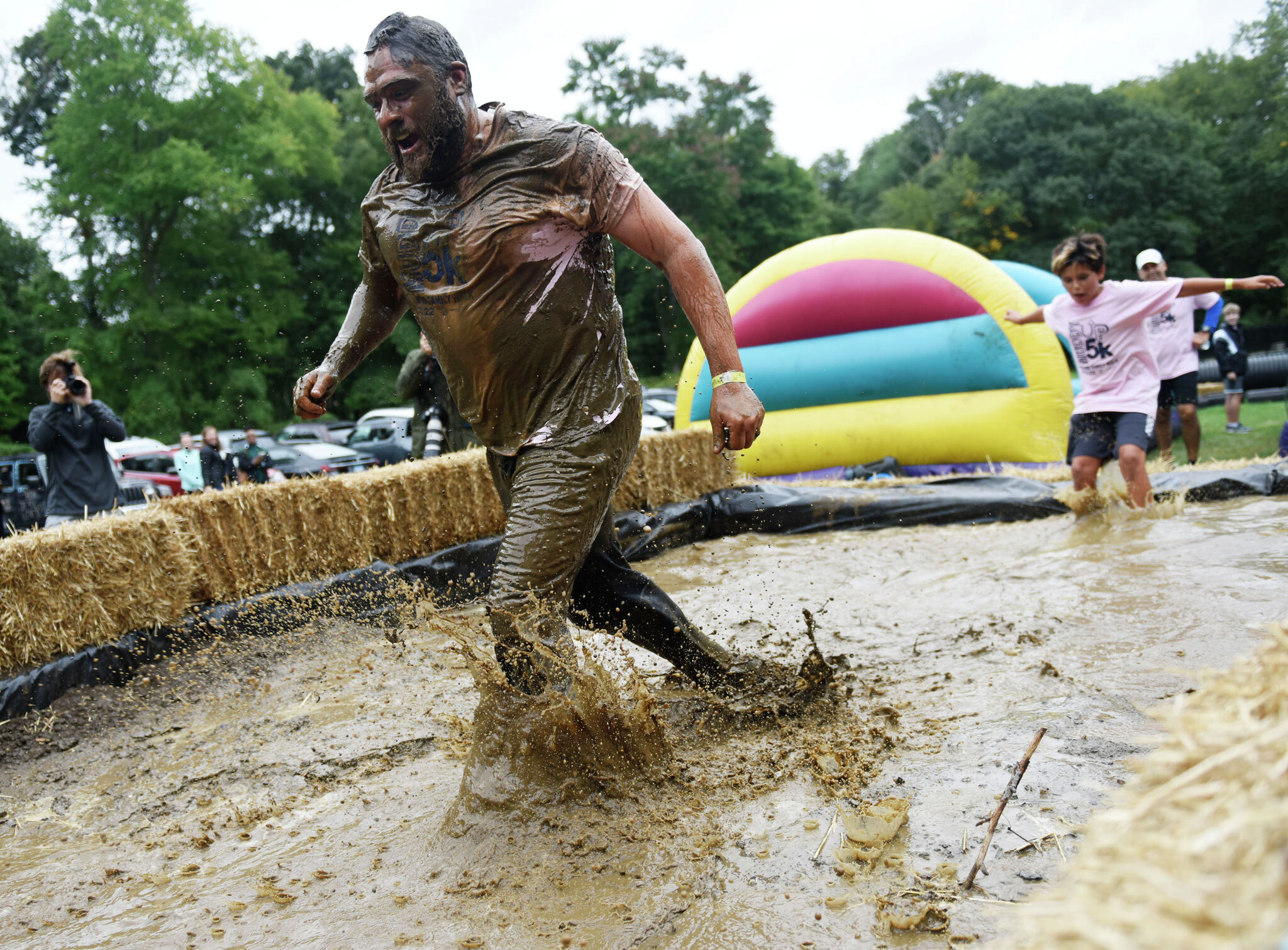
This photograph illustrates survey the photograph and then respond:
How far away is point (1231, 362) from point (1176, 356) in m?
4.31

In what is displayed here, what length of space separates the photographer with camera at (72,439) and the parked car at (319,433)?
1447cm

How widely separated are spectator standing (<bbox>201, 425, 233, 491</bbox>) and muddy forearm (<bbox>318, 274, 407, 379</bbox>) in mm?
8077

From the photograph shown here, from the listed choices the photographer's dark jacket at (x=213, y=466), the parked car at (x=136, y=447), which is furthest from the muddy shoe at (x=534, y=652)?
the parked car at (x=136, y=447)

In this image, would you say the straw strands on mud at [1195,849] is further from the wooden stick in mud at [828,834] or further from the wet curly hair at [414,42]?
the wet curly hair at [414,42]

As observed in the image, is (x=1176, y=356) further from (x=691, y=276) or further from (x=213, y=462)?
(x=213, y=462)

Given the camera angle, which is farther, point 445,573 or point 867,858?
point 445,573

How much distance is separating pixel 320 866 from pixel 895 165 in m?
66.2

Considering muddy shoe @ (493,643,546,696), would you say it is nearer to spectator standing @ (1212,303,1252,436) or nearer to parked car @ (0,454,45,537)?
parked car @ (0,454,45,537)

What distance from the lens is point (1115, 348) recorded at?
5.43 m

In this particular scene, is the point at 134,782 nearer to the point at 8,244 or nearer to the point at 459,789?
the point at 459,789

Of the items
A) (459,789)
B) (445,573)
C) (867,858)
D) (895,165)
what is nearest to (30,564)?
(445,573)

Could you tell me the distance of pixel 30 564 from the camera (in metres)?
4.02

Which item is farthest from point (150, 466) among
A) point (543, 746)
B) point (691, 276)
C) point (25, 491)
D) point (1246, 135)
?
point (1246, 135)

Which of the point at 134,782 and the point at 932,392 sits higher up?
the point at 932,392
